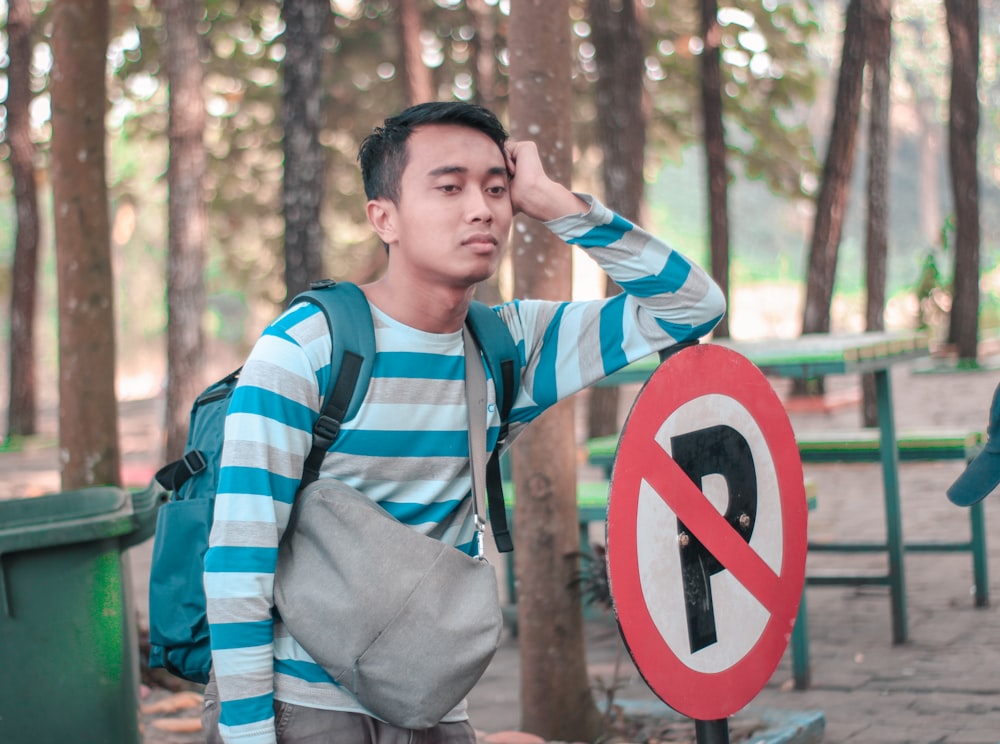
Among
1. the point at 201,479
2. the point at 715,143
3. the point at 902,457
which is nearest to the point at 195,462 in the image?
the point at 201,479

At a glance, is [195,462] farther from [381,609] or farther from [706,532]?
[706,532]

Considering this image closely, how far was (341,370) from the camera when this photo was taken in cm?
236

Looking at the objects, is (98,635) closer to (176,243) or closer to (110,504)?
(110,504)

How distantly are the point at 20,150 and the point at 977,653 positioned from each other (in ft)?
53.0

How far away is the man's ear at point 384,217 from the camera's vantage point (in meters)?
2.56

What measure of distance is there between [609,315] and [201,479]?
991 millimetres

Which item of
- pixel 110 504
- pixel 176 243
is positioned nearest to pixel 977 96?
pixel 176 243

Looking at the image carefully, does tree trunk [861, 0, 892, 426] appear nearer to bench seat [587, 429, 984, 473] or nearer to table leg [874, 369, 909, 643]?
bench seat [587, 429, 984, 473]

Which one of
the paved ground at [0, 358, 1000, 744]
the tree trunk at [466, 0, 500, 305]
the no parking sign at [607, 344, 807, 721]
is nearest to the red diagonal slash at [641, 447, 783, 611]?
the no parking sign at [607, 344, 807, 721]

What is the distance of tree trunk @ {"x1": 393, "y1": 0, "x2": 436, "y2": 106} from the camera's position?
1540 cm

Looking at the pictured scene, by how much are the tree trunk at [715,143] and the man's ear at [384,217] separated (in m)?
12.9

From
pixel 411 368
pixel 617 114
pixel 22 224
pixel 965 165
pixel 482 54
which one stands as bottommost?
pixel 411 368

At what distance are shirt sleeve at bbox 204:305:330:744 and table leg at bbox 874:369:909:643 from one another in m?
4.11

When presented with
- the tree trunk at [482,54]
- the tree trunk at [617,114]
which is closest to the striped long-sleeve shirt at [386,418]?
the tree trunk at [617,114]
